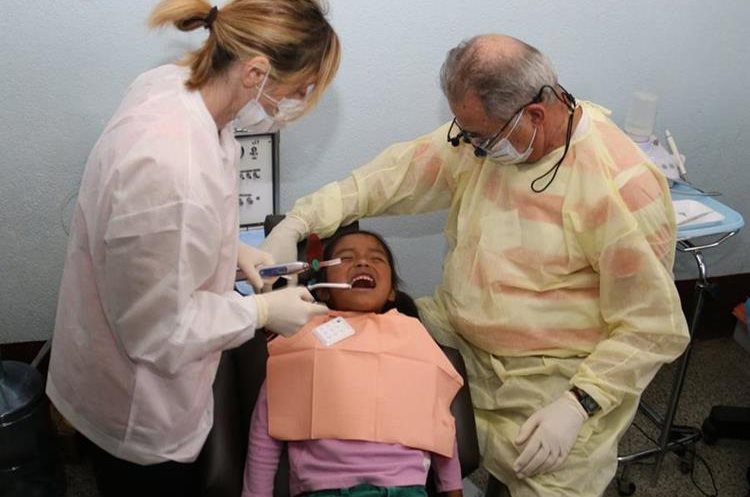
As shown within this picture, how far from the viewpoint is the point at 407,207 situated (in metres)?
1.92

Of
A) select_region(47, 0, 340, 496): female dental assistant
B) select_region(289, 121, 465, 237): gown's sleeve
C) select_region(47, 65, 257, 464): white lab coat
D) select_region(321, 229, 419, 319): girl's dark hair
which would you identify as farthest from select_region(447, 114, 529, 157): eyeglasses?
select_region(47, 65, 257, 464): white lab coat

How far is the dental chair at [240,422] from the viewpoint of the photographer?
1.45 m

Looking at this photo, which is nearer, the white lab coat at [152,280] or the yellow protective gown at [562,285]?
the white lab coat at [152,280]

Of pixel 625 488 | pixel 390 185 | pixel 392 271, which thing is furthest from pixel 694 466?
pixel 390 185

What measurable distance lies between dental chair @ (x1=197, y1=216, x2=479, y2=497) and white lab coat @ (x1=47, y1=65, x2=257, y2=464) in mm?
80

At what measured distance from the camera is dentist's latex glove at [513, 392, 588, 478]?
1.54 meters

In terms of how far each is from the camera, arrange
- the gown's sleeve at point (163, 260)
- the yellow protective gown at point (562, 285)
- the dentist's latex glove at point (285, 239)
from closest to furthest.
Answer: the gown's sleeve at point (163, 260) < the yellow protective gown at point (562, 285) < the dentist's latex glove at point (285, 239)

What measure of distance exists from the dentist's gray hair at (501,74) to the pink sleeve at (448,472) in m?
0.74

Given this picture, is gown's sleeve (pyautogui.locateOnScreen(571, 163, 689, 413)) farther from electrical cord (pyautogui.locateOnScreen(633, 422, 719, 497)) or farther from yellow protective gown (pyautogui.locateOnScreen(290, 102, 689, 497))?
electrical cord (pyautogui.locateOnScreen(633, 422, 719, 497))

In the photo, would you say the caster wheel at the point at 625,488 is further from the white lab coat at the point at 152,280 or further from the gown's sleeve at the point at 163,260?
the gown's sleeve at the point at 163,260

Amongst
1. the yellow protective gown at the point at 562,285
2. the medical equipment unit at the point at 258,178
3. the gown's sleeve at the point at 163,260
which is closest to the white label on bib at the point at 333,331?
the yellow protective gown at the point at 562,285

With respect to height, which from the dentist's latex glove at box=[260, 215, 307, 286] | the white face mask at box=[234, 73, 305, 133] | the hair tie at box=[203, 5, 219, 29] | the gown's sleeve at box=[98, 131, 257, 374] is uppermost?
the hair tie at box=[203, 5, 219, 29]

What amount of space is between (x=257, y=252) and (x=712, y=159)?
1.82 m

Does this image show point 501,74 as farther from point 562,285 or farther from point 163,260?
point 163,260
